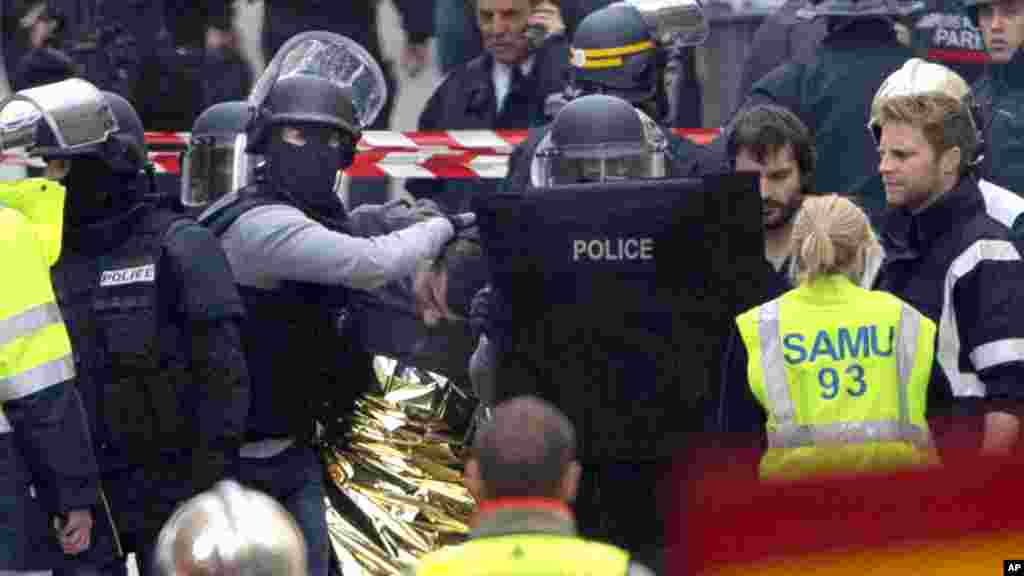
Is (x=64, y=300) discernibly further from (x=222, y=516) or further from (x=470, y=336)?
(x=222, y=516)

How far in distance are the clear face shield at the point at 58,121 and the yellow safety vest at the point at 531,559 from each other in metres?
3.00

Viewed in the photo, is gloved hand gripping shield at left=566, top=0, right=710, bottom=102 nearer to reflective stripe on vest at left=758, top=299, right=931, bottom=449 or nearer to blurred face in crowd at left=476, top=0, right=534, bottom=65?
blurred face in crowd at left=476, top=0, right=534, bottom=65

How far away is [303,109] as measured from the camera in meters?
8.09

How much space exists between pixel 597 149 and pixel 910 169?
915mm

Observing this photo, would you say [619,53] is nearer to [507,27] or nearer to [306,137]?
[507,27]

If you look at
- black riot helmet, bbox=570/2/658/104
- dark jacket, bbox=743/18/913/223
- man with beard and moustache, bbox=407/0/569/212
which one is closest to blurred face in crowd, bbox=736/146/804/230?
black riot helmet, bbox=570/2/658/104

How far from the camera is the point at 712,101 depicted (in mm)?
12695

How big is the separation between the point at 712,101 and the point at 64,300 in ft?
18.0

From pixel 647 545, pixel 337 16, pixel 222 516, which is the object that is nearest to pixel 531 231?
pixel 647 545

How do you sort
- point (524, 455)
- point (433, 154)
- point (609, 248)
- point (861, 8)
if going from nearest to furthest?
1. point (524, 455)
2. point (609, 248)
3. point (861, 8)
4. point (433, 154)

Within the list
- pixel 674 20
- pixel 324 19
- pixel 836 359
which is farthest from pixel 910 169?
pixel 324 19

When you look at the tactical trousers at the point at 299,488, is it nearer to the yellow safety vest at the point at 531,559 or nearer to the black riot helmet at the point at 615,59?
the black riot helmet at the point at 615,59

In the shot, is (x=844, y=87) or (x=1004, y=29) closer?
(x=1004, y=29)

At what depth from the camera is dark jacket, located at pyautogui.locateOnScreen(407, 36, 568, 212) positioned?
10.9 m
